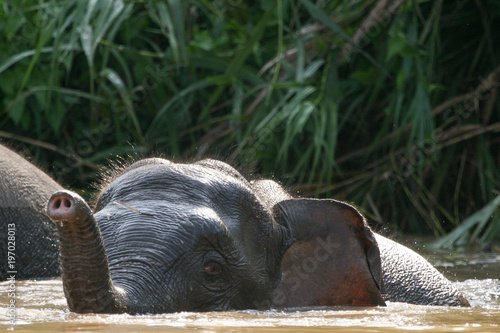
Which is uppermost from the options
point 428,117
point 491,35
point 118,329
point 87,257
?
point 491,35

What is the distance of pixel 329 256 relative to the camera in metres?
3.39

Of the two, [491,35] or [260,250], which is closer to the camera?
[260,250]

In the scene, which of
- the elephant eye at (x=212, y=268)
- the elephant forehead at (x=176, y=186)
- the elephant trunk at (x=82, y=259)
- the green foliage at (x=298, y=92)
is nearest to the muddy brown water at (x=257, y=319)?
the elephant trunk at (x=82, y=259)

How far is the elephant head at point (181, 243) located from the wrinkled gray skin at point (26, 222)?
4.49 feet

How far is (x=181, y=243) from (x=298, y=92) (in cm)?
343

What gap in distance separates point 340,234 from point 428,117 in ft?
9.09

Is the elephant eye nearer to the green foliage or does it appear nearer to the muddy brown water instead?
the muddy brown water

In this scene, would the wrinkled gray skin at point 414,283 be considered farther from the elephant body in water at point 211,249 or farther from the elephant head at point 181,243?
the elephant head at point 181,243

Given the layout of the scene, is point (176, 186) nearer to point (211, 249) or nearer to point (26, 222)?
Result: point (211, 249)

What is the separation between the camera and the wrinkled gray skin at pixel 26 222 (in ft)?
15.0

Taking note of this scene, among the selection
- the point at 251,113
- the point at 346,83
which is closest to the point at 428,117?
the point at 346,83

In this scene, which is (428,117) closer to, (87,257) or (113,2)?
(113,2)

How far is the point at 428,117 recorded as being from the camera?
5953 millimetres

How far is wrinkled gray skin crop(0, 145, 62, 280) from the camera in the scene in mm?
4582
